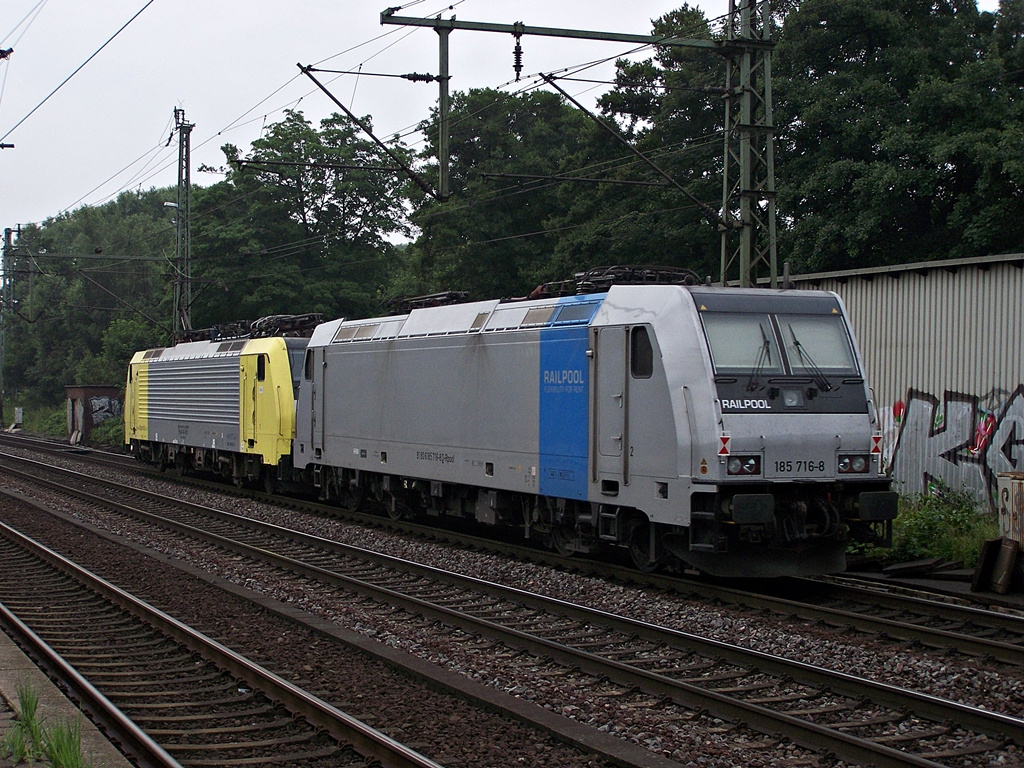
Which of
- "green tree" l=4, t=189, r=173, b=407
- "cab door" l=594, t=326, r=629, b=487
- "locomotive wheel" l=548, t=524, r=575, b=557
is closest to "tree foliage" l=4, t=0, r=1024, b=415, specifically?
"cab door" l=594, t=326, r=629, b=487

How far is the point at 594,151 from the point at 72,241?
205 ft

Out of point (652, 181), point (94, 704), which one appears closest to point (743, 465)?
point (94, 704)

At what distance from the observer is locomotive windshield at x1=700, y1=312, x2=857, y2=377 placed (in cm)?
1087

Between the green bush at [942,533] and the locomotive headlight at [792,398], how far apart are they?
3.05 meters

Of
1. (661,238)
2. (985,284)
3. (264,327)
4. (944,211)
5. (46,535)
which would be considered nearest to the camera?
(985,284)

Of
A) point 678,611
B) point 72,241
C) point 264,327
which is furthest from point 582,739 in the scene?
point 72,241

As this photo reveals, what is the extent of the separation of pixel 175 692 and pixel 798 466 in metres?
6.08

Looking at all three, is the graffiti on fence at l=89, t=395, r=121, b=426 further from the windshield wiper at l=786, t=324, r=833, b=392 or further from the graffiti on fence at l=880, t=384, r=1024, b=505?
the windshield wiper at l=786, t=324, r=833, b=392

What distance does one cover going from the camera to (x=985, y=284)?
14633 millimetres

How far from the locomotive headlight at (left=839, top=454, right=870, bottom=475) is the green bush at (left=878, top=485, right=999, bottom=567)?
2.32m

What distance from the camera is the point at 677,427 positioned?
1062cm

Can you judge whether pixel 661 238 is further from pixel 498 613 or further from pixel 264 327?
pixel 498 613

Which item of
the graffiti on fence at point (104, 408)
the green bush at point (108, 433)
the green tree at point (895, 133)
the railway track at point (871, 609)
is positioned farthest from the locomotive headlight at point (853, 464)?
the graffiti on fence at point (104, 408)

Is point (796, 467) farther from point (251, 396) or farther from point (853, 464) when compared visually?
point (251, 396)
